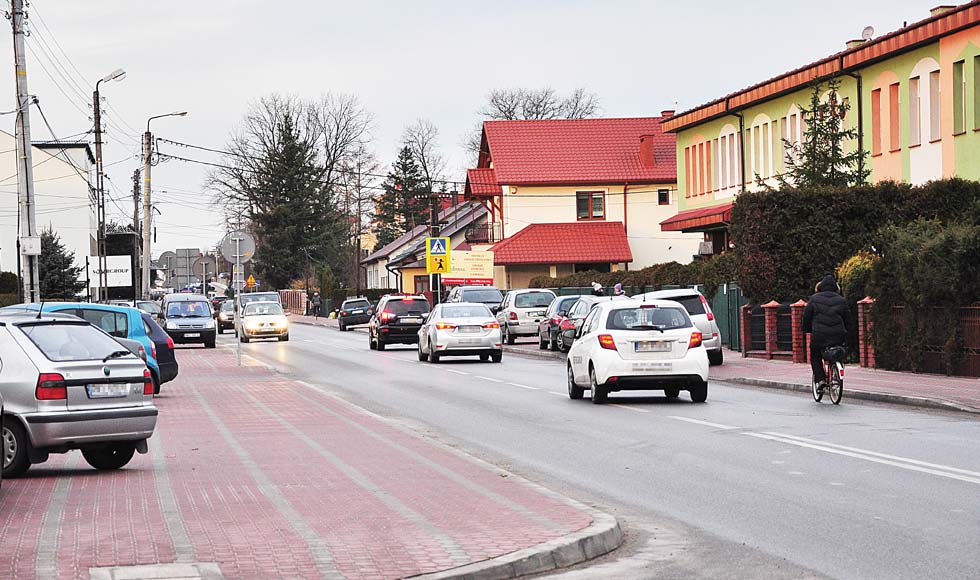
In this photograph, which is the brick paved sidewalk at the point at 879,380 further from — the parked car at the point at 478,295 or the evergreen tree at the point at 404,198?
the evergreen tree at the point at 404,198

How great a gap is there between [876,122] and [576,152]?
134ft

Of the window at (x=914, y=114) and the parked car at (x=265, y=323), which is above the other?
the window at (x=914, y=114)

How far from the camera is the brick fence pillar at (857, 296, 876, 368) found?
27.6 metres

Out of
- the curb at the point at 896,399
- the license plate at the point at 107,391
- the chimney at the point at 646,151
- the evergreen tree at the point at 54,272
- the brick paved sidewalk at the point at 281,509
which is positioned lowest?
the curb at the point at 896,399

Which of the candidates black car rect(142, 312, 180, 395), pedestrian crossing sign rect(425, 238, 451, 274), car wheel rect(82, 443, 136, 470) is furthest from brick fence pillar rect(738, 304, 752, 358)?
car wheel rect(82, 443, 136, 470)

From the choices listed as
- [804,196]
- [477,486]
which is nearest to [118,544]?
[477,486]

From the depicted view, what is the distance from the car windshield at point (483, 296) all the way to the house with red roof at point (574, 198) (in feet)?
74.0

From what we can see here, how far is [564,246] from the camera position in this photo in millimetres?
76125

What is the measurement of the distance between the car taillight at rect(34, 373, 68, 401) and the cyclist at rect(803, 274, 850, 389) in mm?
12106

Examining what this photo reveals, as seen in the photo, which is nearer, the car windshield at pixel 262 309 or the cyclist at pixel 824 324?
the cyclist at pixel 824 324

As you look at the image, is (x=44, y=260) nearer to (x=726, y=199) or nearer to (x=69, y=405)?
(x=726, y=199)

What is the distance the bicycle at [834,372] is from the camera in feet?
68.9

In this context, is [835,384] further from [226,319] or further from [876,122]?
[226,319]

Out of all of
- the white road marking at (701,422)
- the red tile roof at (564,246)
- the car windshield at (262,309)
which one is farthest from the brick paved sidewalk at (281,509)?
the red tile roof at (564,246)
